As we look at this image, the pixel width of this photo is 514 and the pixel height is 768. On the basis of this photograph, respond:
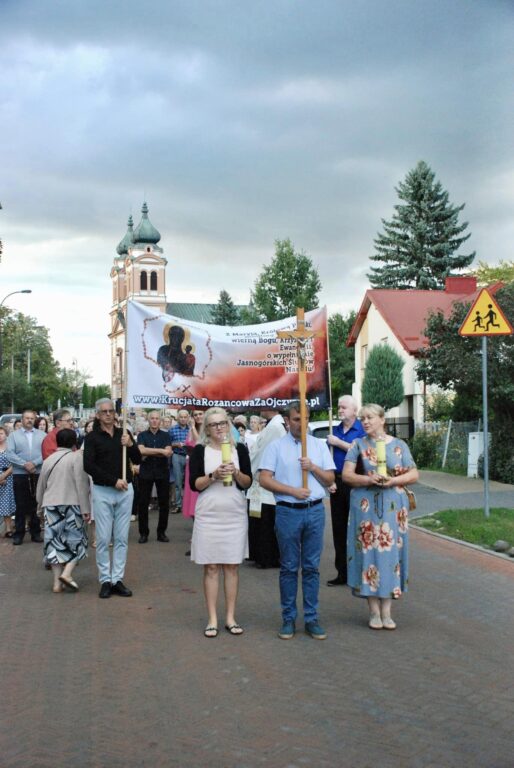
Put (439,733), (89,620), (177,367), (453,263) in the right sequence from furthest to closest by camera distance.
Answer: (453,263) → (177,367) → (89,620) → (439,733)

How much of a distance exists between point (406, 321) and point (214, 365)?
32.4 meters

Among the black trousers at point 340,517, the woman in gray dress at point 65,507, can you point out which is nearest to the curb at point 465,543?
the black trousers at point 340,517

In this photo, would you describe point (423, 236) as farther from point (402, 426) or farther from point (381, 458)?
point (381, 458)

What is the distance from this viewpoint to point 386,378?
36.0 meters

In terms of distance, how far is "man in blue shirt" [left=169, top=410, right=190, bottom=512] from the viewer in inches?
625

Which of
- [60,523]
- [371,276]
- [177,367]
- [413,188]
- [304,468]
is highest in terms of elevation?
[413,188]

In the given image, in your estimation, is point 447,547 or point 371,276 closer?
point 447,547

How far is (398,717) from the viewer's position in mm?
5047

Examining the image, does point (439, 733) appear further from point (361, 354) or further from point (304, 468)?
point (361, 354)

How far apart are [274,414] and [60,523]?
294cm

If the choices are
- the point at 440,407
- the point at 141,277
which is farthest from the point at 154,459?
the point at 141,277

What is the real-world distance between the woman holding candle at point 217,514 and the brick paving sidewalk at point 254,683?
39cm

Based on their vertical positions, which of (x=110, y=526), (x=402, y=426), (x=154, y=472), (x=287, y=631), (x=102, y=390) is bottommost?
(x=287, y=631)

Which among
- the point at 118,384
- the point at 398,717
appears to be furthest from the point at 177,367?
A: the point at 118,384
